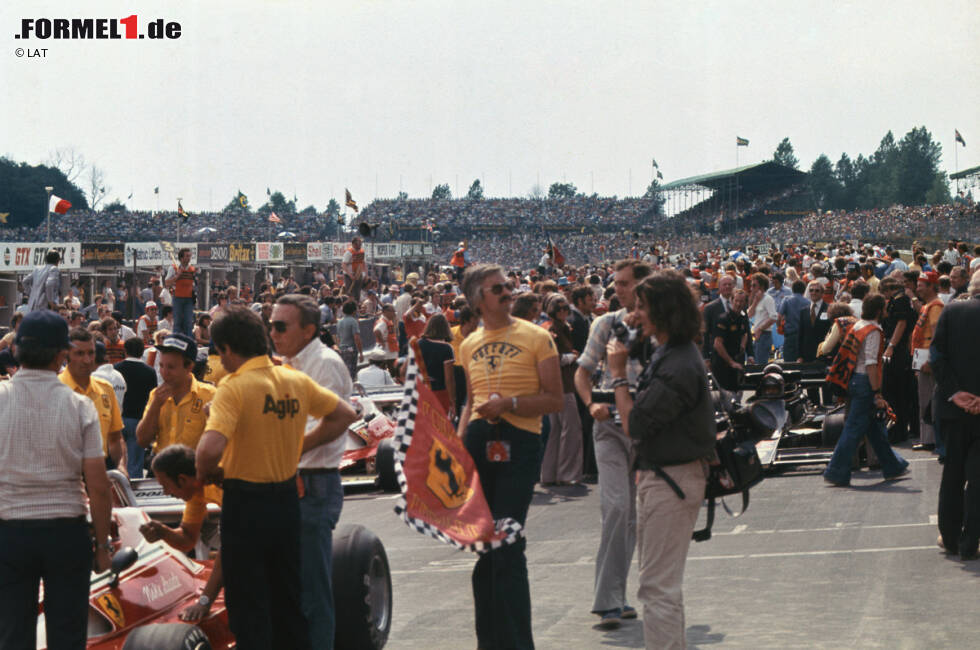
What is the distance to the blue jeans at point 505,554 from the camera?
235 inches

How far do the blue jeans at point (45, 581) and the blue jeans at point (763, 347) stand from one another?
1537 cm

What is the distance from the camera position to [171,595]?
5.98 metres

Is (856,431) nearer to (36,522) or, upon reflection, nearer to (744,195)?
(36,522)

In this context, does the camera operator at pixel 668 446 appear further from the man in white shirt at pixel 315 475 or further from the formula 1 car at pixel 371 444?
the formula 1 car at pixel 371 444

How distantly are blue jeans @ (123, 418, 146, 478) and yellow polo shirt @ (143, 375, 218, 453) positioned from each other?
4.47m

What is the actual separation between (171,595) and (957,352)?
18.9 feet

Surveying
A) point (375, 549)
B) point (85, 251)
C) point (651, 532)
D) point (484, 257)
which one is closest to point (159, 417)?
point (375, 549)

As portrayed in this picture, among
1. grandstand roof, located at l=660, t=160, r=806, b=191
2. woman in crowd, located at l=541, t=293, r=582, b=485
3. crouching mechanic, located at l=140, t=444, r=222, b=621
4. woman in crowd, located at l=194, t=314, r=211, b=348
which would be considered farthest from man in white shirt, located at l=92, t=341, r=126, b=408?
grandstand roof, located at l=660, t=160, r=806, b=191

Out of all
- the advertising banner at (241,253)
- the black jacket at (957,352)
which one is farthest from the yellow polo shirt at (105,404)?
the advertising banner at (241,253)

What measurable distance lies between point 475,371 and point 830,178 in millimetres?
189927

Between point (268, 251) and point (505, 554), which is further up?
point (268, 251)

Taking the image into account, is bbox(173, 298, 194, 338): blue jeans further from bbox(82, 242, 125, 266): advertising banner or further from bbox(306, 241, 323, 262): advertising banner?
bbox(306, 241, 323, 262): advertising banner

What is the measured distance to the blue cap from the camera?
16.8 ft

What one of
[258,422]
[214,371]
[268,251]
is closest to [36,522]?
[258,422]
